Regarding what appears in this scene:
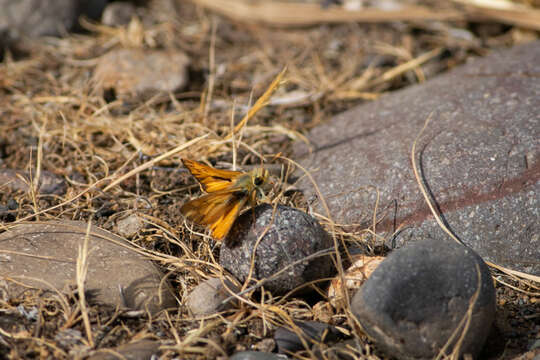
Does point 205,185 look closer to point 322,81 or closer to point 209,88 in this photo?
point 209,88

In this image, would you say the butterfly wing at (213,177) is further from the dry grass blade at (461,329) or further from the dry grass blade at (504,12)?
the dry grass blade at (504,12)

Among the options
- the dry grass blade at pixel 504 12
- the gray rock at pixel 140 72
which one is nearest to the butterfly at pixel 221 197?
the gray rock at pixel 140 72

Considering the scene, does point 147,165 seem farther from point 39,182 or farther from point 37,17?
point 37,17

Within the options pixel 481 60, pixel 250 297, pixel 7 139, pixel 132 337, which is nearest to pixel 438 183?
pixel 250 297

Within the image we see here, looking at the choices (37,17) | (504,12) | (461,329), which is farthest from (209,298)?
(504,12)

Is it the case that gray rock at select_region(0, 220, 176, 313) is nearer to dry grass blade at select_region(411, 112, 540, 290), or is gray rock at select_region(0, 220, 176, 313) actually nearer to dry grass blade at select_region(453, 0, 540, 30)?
dry grass blade at select_region(411, 112, 540, 290)
